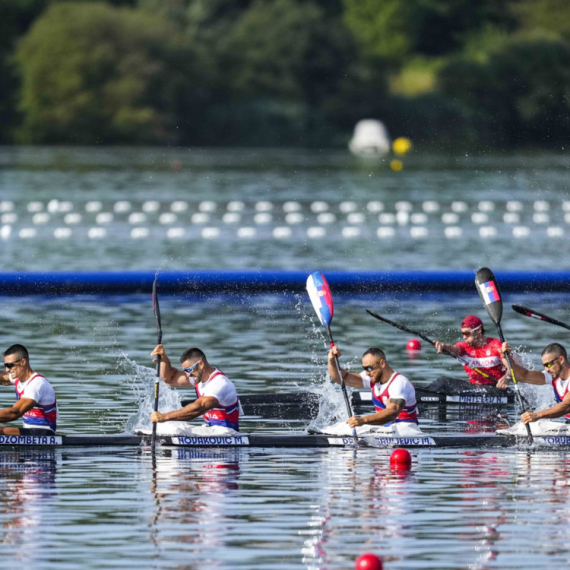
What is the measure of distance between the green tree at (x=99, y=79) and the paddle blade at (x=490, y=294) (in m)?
87.2

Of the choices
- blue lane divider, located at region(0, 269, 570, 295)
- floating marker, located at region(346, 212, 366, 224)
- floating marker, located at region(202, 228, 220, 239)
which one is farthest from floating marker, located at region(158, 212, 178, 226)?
blue lane divider, located at region(0, 269, 570, 295)

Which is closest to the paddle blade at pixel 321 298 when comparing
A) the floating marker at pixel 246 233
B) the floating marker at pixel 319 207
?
the floating marker at pixel 246 233

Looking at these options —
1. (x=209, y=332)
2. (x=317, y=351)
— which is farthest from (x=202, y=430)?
(x=209, y=332)

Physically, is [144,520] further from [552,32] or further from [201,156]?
[552,32]

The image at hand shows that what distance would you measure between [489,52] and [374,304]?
84.6 metres

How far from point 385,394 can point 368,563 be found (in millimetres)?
6322

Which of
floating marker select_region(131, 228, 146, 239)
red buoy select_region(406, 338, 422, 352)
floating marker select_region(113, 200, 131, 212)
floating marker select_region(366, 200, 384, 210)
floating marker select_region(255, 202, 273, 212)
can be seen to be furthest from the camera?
floating marker select_region(366, 200, 384, 210)

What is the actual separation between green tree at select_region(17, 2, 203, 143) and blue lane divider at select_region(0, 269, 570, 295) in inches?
2929

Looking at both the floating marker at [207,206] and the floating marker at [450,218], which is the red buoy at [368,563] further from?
the floating marker at [207,206]

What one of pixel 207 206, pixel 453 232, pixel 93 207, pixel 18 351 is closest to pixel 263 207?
pixel 207 206

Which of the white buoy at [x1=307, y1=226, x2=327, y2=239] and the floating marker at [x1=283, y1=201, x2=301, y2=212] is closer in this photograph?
the white buoy at [x1=307, y1=226, x2=327, y2=239]

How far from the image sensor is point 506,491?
595 inches

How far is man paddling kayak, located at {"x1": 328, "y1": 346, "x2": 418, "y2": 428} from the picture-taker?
1753cm

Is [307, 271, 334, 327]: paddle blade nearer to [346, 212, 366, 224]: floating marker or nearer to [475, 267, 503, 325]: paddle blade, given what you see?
[475, 267, 503, 325]: paddle blade
